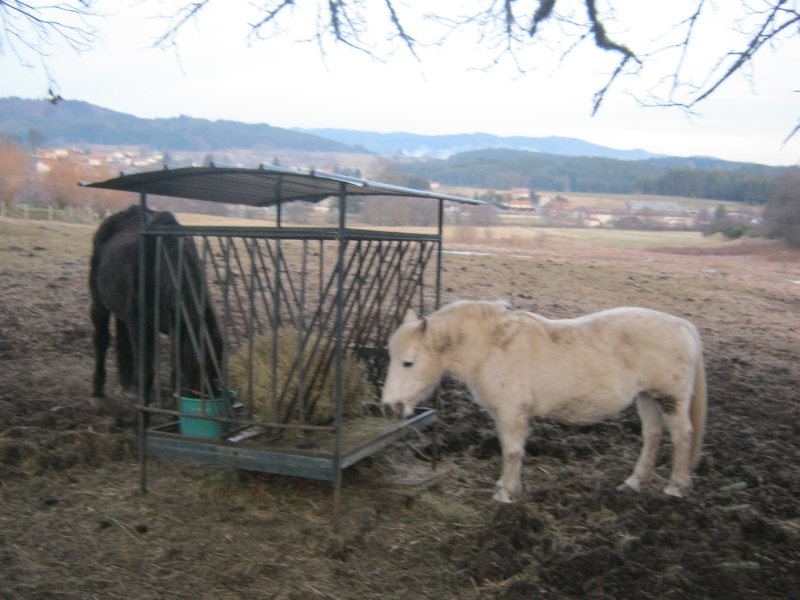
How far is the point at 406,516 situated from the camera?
167 inches

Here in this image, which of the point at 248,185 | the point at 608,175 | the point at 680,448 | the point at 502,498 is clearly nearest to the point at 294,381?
the point at 248,185

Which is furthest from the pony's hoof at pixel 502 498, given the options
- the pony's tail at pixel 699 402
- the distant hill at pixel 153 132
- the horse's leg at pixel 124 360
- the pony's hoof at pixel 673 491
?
the distant hill at pixel 153 132

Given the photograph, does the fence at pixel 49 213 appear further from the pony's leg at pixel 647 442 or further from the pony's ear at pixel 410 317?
the pony's leg at pixel 647 442

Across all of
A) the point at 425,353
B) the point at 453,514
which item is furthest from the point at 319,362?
the point at 453,514

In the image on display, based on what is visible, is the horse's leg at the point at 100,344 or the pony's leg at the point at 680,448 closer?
the pony's leg at the point at 680,448

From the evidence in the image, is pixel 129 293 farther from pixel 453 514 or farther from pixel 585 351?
pixel 585 351

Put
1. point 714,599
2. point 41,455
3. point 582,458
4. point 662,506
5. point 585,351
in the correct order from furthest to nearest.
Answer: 1. point 582,458
2. point 41,455
3. point 585,351
4. point 662,506
5. point 714,599

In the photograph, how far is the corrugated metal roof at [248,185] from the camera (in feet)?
12.5

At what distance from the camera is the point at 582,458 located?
5.29 m

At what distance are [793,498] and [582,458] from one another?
1.39 meters

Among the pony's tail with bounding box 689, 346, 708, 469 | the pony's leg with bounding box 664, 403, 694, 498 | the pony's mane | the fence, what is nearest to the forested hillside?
the fence

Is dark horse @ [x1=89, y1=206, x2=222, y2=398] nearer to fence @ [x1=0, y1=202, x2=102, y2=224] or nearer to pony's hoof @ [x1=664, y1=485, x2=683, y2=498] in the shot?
pony's hoof @ [x1=664, y1=485, x2=683, y2=498]

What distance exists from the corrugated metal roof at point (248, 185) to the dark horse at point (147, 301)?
288 mm

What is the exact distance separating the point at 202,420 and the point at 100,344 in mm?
2694
